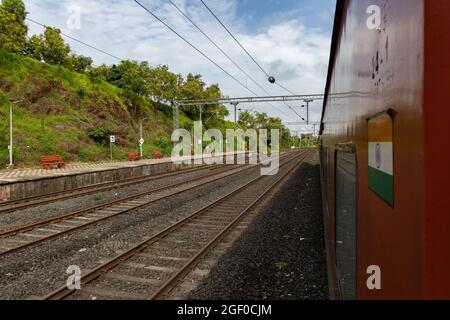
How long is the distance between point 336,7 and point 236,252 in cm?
527

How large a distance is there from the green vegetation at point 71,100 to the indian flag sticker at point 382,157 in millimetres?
25881

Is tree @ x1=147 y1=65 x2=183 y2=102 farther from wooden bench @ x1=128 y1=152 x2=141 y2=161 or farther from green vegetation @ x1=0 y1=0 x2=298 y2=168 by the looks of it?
wooden bench @ x1=128 y1=152 x2=141 y2=161

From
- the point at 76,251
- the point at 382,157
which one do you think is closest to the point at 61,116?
the point at 76,251

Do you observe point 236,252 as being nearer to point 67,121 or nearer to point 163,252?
point 163,252

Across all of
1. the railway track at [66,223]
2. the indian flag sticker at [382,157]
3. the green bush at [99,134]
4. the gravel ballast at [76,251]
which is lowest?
the gravel ballast at [76,251]

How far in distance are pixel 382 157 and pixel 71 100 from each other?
38811 mm

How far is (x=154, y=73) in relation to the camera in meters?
53.9

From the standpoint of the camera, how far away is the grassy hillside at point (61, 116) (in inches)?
1062

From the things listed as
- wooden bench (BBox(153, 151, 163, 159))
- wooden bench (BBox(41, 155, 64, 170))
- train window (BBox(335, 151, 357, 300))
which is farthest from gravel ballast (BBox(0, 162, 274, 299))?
wooden bench (BBox(153, 151, 163, 159))

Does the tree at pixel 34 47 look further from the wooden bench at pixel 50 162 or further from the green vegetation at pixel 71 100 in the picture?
the wooden bench at pixel 50 162

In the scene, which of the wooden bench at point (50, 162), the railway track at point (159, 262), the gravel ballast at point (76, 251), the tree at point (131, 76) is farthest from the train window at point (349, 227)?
the tree at point (131, 76)

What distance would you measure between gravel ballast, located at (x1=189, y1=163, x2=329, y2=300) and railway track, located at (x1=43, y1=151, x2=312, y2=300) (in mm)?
539

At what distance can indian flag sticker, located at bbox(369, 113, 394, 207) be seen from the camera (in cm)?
132
